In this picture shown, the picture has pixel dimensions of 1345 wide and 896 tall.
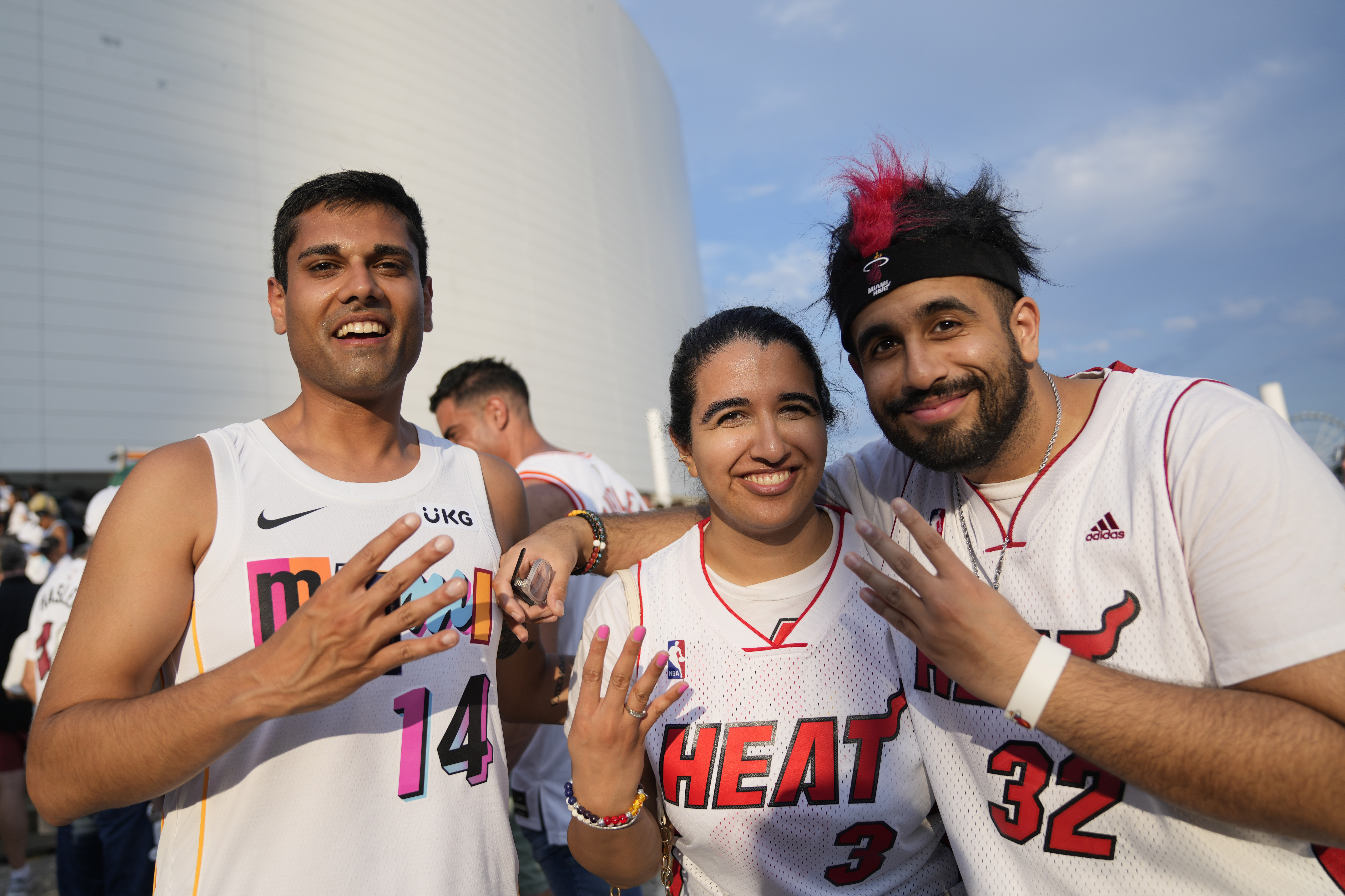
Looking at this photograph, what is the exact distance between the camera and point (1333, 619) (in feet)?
4.56

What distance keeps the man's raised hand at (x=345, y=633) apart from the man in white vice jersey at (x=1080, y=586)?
55cm

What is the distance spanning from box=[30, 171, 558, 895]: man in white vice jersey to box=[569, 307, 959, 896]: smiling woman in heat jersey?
0.36 m

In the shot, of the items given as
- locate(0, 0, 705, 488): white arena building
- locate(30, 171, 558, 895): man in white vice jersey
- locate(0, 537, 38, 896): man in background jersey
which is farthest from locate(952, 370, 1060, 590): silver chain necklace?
locate(0, 0, 705, 488): white arena building

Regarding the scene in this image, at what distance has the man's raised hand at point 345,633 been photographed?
137 centimetres

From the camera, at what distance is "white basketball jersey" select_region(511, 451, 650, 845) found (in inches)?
139

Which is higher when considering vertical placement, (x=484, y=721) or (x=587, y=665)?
(x=587, y=665)

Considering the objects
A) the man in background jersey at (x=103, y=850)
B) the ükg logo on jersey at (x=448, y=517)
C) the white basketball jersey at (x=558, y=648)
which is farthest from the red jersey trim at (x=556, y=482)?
the man in background jersey at (x=103, y=850)

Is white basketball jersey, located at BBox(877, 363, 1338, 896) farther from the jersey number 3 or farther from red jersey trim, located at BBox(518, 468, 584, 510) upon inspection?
red jersey trim, located at BBox(518, 468, 584, 510)

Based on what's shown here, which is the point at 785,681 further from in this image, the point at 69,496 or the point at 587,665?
the point at 69,496

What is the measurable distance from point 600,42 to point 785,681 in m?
35.3

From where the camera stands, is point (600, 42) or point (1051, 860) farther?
point (600, 42)

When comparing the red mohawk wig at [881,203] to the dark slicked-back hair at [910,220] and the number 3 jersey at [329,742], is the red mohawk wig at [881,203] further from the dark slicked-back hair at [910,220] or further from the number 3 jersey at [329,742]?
the number 3 jersey at [329,742]

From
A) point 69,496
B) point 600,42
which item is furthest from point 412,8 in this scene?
point 69,496

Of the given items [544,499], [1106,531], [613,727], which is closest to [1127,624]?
[1106,531]
